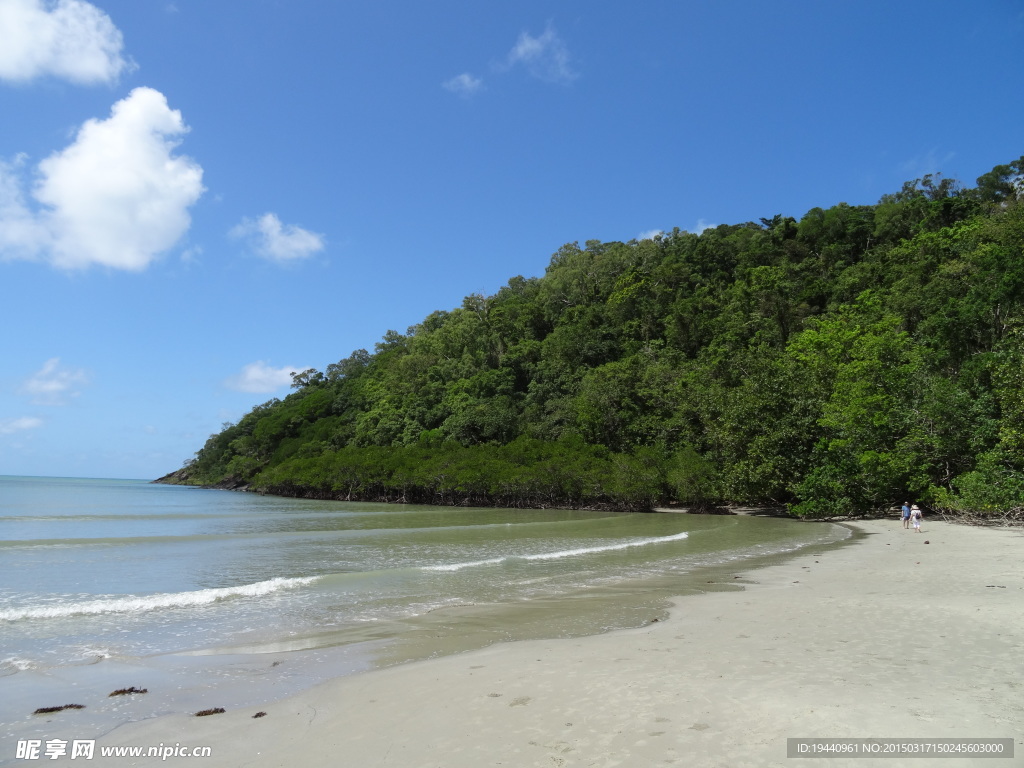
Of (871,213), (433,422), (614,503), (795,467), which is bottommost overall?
(614,503)

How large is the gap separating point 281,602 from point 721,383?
45.3m

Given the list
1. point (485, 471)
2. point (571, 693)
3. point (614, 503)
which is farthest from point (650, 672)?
point (485, 471)

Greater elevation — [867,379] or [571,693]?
[867,379]

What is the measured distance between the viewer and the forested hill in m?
31.5

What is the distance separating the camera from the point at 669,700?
556 cm

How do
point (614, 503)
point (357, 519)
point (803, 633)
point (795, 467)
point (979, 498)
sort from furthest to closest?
1. point (614, 503)
2. point (357, 519)
3. point (795, 467)
4. point (979, 498)
5. point (803, 633)

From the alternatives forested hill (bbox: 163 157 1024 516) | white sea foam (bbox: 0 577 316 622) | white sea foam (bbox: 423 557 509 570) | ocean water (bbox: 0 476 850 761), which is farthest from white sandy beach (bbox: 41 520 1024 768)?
forested hill (bbox: 163 157 1024 516)

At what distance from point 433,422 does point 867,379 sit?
51.4 metres

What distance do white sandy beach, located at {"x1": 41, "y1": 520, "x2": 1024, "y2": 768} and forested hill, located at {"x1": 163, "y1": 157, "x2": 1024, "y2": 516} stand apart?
811 inches

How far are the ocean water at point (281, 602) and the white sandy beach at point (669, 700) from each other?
923 millimetres

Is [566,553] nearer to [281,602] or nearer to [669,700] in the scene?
[281,602]

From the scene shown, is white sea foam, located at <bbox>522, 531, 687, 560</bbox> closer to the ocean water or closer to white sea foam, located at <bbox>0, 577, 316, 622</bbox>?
the ocean water

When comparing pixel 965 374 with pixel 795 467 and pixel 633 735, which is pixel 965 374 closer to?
pixel 795 467

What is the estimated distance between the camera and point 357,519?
38406 mm
